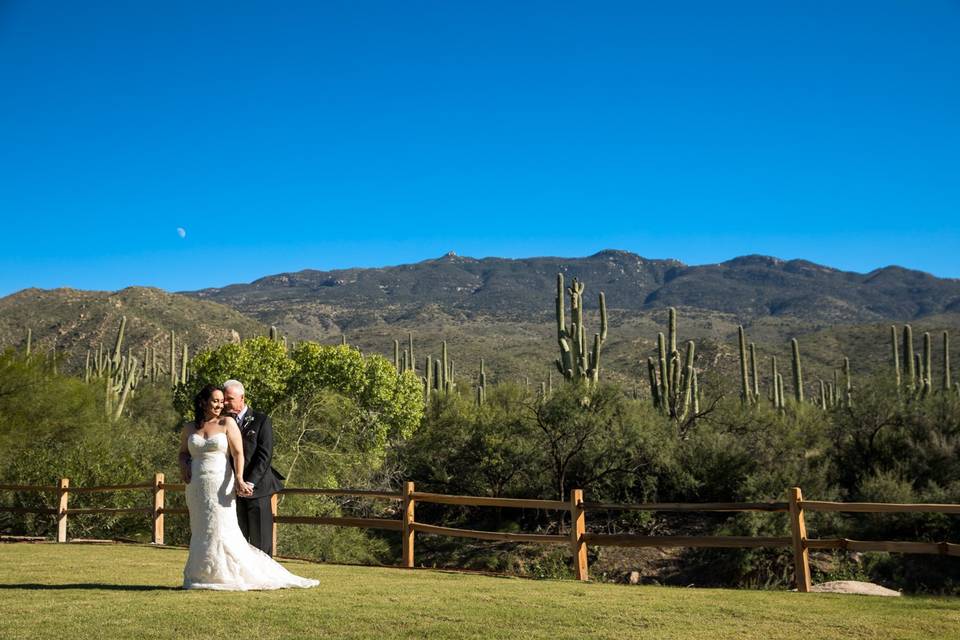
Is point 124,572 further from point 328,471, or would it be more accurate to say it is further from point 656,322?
point 656,322

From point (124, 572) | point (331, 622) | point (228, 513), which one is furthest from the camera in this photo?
point (124, 572)

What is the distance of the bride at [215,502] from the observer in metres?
8.14

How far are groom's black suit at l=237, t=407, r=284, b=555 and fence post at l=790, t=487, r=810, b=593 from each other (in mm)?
5649

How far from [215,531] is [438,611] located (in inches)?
89.8

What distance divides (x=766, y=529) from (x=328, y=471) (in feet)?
41.2

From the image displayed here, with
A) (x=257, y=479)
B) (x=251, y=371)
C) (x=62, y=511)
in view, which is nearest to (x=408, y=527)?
(x=257, y=479)

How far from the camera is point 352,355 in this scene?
3391 centimetres

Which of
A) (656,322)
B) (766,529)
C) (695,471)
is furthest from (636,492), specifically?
(656,322)

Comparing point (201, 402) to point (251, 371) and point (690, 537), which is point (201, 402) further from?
point (251, 371)

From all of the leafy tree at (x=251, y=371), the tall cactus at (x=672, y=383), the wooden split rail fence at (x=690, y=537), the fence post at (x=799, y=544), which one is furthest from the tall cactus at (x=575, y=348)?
the fence post at (x=799, y=544)

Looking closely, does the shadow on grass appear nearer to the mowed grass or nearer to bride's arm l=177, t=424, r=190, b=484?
the mowed grass

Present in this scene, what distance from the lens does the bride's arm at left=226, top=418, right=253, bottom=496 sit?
8.23 meters

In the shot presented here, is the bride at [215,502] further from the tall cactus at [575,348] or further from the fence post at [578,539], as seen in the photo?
the tall cactus at [575,348]

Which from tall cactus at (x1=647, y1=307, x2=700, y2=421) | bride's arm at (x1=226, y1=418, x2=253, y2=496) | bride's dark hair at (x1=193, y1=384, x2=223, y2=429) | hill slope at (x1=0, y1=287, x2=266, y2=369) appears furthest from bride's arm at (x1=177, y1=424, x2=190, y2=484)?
hill slope at (x1=0, y1=287, x2=266, y2=369)
